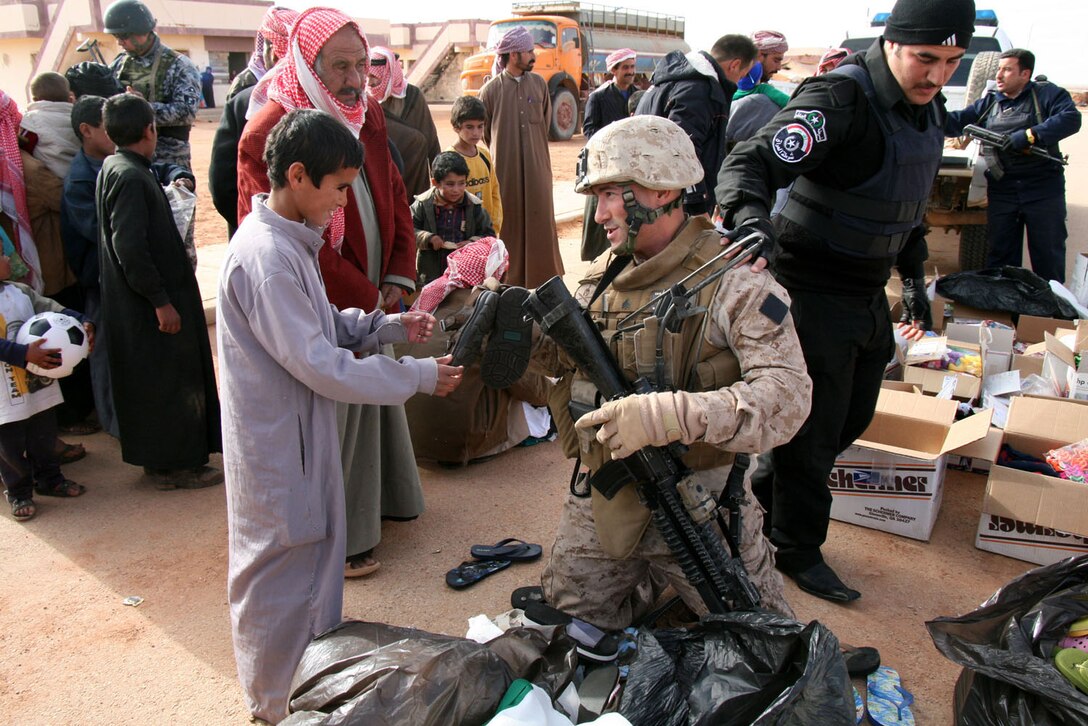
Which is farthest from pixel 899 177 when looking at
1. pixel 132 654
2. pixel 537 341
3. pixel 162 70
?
pixel 162 70

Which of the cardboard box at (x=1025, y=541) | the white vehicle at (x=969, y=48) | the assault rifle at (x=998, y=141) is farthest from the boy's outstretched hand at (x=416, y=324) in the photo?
the white vehicle at (x=969, y=48)

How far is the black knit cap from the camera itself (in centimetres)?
238

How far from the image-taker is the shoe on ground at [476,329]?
2.25 metres

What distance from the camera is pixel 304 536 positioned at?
6.88ft

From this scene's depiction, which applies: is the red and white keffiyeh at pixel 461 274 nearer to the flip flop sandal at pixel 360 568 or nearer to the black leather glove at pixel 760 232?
the flip flop sandal at pixel 360 568

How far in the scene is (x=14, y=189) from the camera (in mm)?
3824

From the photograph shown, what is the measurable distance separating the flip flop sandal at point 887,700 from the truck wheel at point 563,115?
1664cm

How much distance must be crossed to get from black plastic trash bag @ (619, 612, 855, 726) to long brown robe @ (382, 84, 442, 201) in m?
3.94

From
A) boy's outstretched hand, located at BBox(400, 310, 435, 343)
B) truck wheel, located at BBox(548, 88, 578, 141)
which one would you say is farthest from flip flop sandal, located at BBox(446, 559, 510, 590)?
truck wheel, located at BBox(548, 88, 578, 141)

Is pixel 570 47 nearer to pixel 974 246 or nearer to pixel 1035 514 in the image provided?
pixel 974 246

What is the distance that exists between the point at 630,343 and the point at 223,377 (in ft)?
3.74

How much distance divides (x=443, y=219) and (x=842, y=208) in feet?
8.05

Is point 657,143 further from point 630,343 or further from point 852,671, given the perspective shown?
point 852,671

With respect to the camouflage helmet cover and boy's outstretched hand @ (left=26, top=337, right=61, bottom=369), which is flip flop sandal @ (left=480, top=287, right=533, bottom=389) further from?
boy's outstretched hand @ (left=26, top=337, right=61, bottom=369)
